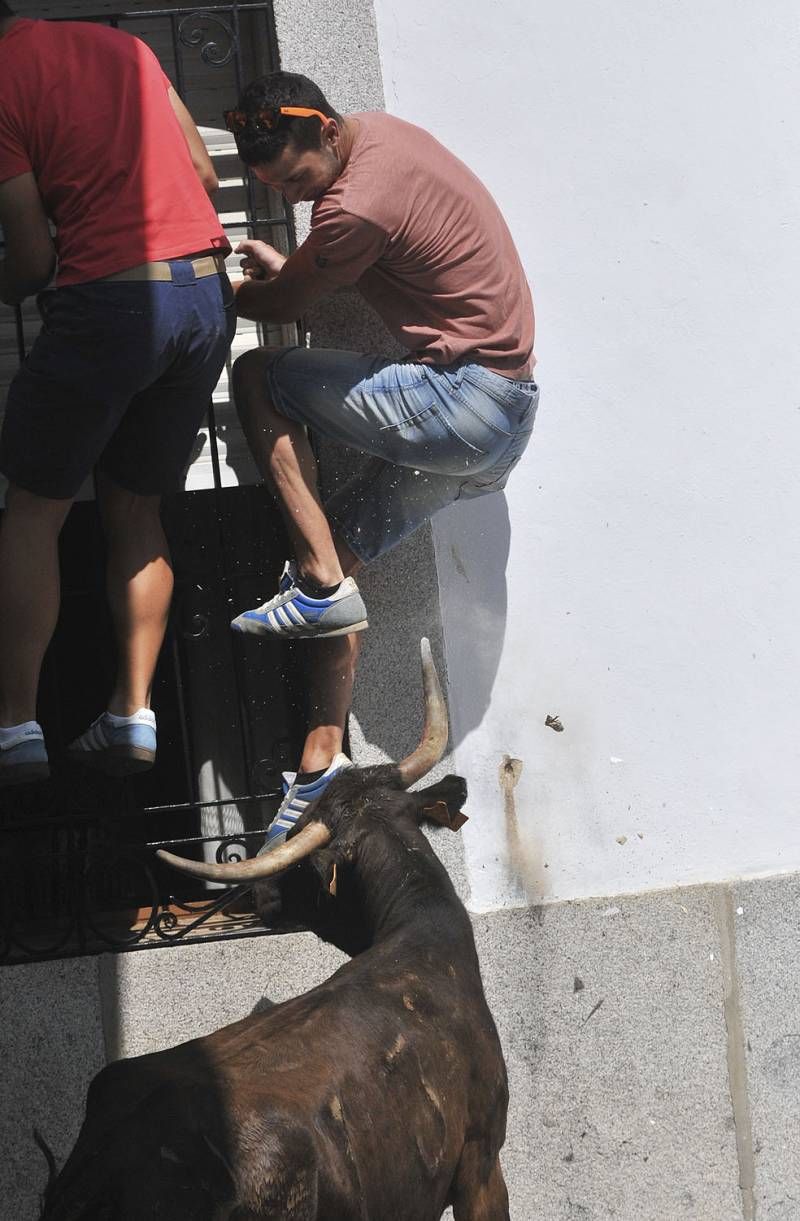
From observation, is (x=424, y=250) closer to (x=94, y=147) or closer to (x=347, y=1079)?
(x=94, y=147)

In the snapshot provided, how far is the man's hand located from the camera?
486 cm

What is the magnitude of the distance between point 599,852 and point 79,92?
3.07 m

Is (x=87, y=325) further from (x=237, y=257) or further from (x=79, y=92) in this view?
(x=237, y=257)

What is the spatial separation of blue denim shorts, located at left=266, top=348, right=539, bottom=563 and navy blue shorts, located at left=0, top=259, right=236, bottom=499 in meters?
0.36

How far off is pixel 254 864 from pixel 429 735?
2.40 feet

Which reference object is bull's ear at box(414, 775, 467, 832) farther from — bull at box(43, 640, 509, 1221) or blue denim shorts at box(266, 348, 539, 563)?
blue denim shorts at box(266, 348, 539, 563)

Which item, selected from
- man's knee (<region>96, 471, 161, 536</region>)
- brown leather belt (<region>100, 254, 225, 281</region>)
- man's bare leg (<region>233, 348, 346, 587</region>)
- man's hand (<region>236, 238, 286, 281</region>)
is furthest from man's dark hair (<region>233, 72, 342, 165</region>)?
man's knee (<region>96, 471, 161, 536</region>)

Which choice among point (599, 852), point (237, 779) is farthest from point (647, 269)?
point (237, 779)

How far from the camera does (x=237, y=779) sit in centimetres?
597

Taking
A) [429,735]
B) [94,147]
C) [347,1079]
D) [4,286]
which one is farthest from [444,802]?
[94,147]

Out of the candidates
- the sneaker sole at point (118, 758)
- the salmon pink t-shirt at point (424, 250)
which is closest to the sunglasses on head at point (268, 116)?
the salmon pink t-shirt at point (424, 250)

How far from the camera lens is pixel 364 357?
4.68 metres

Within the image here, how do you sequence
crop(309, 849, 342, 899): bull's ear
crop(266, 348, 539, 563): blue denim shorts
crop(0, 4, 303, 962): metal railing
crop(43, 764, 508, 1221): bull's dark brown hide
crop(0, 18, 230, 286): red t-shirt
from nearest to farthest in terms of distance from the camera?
crop(43, 764, 508, 1221): bull's dark brown hide < crop(0, 18, 230, 286): red t-shirt < crop(309, 849, 342, 899): bull's ear < crop(266, 348, 539, 563): blue denim shorts < crop(0, 4, 303, 962): metal railing

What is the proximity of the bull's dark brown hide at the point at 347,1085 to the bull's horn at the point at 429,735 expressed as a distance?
0.06 m
